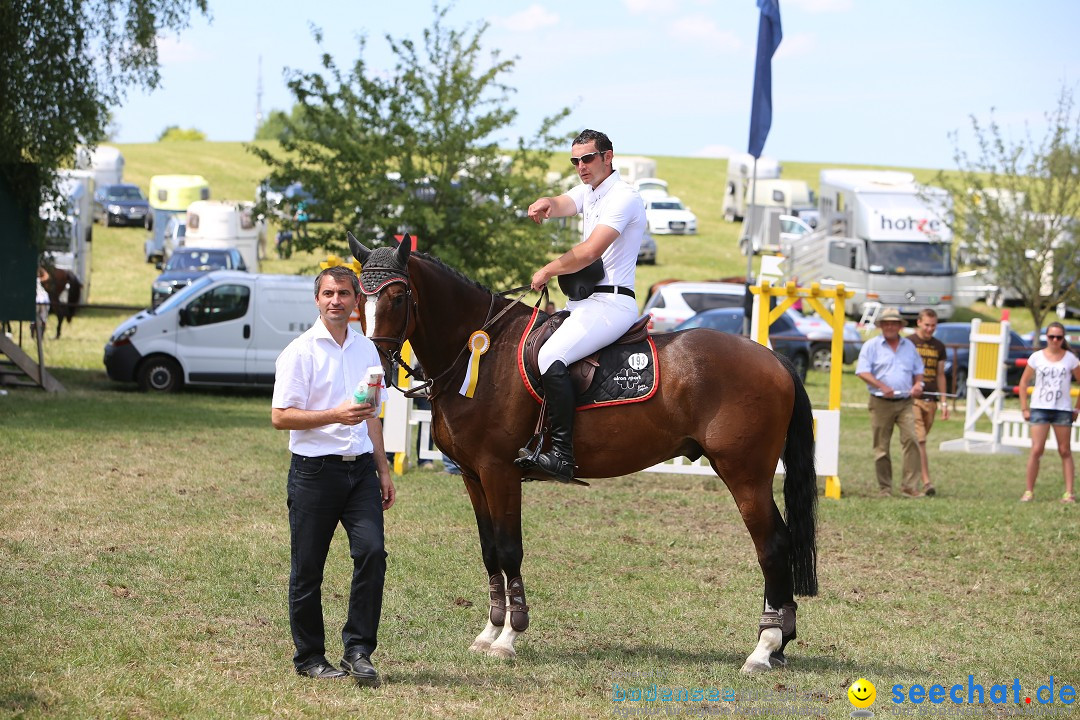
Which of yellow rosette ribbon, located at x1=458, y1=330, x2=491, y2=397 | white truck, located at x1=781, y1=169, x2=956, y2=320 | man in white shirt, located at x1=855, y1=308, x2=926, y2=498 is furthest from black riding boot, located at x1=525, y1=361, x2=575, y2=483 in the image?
white truck, located at x1=781, y1=169, x2=956, y2=320

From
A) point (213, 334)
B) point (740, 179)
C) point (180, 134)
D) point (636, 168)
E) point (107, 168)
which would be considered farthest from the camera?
point (180, 134)

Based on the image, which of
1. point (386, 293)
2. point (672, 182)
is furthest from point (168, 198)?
point (386, 293)

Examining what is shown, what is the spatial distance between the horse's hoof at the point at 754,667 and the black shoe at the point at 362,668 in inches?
79.8

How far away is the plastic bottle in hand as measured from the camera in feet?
17.7

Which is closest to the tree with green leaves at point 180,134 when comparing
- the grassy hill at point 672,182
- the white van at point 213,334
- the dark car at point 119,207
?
the grassy hill at point 672,182

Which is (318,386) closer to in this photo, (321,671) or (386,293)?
(386,293)

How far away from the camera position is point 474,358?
6754 millimetres

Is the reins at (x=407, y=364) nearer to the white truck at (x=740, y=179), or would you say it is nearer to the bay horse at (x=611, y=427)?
the bay horse at (x=611, y=427)

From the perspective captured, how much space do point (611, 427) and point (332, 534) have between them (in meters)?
1.82

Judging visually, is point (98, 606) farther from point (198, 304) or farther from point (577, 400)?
point (198, 304)

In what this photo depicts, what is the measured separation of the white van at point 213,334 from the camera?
20.6 metres

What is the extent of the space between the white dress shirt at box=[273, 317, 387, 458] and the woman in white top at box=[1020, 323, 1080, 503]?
1008 cm

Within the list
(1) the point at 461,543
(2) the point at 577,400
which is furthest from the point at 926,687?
(1) the point at 461,543

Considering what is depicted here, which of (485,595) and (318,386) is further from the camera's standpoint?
(485,595)
